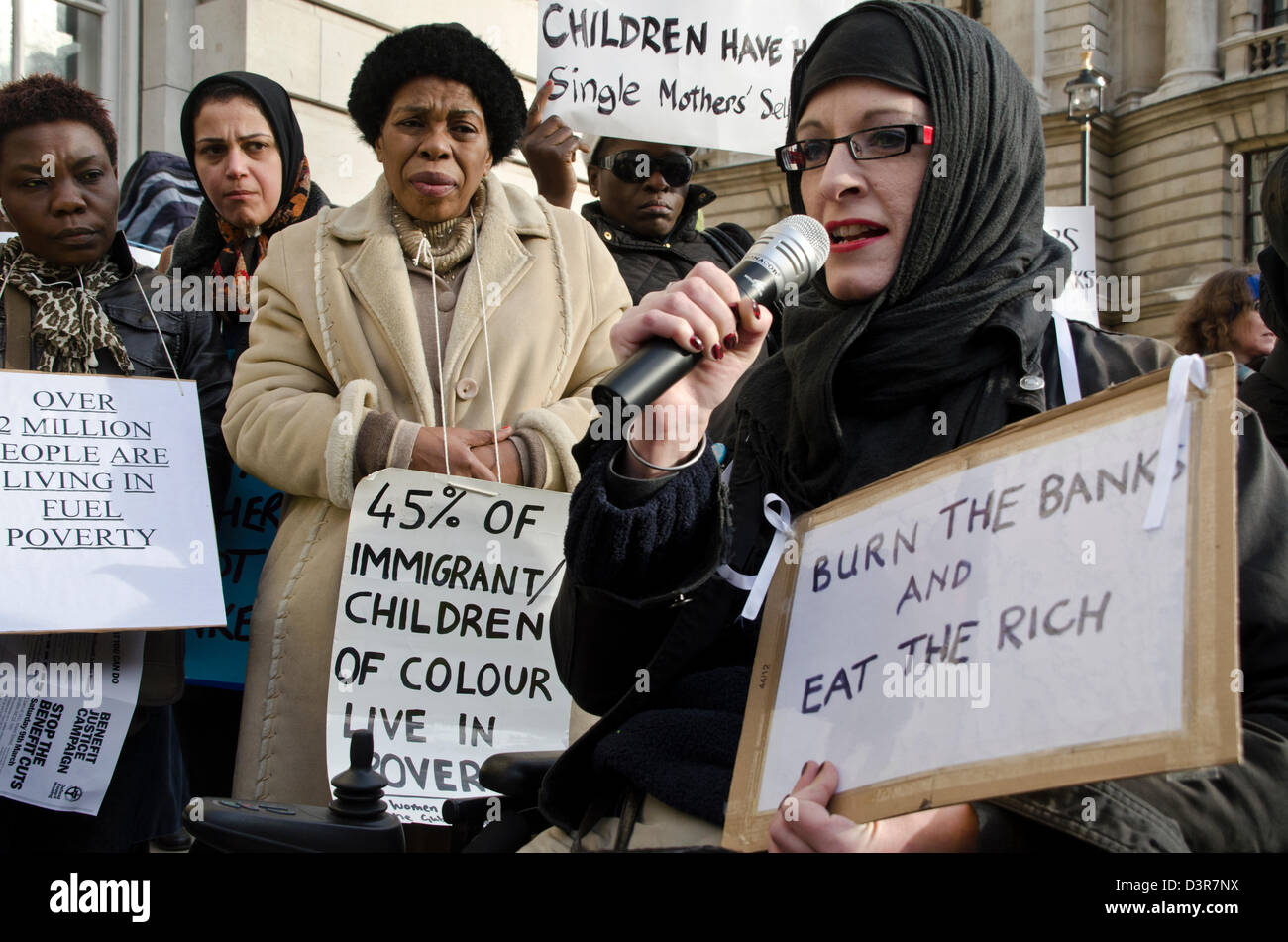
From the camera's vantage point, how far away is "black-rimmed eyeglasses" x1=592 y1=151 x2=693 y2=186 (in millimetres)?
4855

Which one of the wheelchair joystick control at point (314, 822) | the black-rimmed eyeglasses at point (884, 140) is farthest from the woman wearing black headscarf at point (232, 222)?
the black-rimmed eyeglasses at point (884, 140)

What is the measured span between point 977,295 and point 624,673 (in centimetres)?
82

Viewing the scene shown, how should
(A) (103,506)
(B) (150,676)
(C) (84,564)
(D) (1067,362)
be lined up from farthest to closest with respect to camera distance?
(B) (150,676) < (A) (103,506) < (C) (84,564) < (D) (1067,362)

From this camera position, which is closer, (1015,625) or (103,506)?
(1015,625)

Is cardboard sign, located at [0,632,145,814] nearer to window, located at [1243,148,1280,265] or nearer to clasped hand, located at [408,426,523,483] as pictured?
clasped hand, located at [408,426,523,483]

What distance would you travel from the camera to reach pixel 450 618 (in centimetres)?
326

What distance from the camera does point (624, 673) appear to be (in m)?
2.09

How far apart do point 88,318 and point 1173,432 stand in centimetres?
314

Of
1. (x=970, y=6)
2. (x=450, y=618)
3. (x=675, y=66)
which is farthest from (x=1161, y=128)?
(x=450, y=618)

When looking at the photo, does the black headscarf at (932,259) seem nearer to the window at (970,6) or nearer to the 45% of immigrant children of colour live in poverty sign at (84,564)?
the 45% of immigrant children of colour live in poverty sign at (84,564)

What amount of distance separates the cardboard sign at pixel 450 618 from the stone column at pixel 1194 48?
27.1m

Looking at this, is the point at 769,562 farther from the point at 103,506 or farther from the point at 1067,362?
the point at 103,506

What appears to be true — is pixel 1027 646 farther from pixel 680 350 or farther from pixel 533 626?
pixel 533 626

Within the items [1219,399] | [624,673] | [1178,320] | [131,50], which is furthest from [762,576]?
[131,50]
